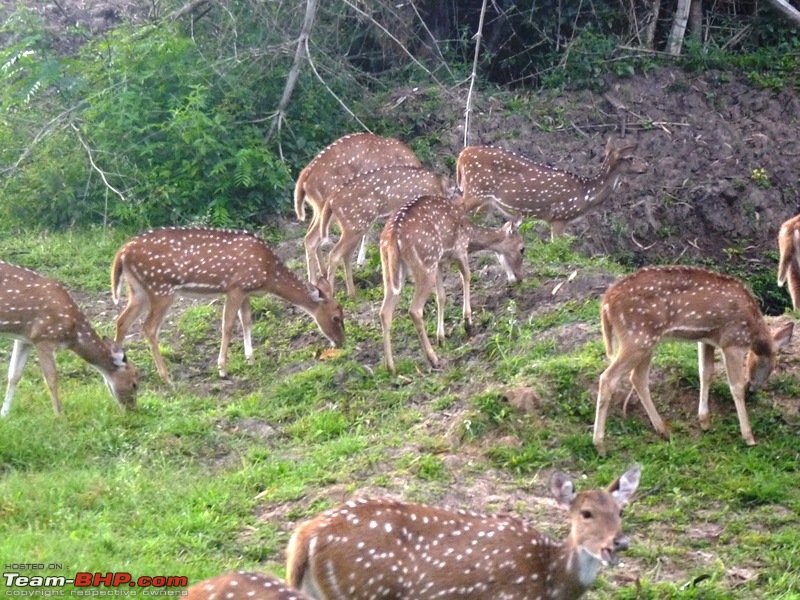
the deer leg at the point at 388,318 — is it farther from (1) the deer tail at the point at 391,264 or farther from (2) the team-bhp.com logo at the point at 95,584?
(2) the team-bhp.com logo at the point at 95,584

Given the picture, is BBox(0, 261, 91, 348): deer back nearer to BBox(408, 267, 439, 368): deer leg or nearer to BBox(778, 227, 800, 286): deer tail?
BBox(408, 267, 439, 368): deer leg

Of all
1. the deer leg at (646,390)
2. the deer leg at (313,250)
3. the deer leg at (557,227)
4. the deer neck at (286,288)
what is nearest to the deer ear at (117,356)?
the deer neck at (286,288)

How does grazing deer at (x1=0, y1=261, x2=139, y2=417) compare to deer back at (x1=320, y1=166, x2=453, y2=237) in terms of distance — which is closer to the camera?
grazing deer at (x1=0, y1=261, x2=139, y2=417)

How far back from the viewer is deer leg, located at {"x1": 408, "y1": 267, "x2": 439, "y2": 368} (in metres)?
10.9

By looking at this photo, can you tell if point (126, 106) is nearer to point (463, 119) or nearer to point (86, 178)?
point (86, 178)

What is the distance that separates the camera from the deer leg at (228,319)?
1126 centimetres

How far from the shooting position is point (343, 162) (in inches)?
535

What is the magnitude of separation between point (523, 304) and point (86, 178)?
6022 millimetres

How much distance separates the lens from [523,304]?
38.1 feet

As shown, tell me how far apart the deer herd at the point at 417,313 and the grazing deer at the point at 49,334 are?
1cm

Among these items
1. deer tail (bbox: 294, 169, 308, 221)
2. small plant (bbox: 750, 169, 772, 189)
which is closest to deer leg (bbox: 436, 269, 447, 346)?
deer tail (bbox: 294, 169, 308, 221)

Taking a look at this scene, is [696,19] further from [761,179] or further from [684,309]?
[684,309]

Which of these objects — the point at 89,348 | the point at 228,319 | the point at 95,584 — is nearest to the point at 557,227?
the point at 228,319

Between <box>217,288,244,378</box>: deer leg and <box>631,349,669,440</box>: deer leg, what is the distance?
154 inches
